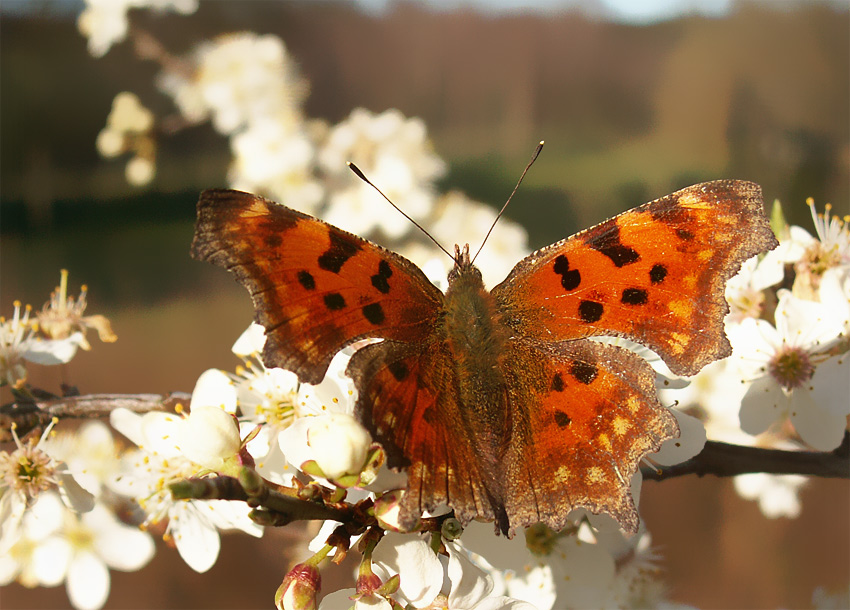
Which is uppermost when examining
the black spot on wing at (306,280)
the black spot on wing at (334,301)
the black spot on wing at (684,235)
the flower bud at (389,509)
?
the black spot on wing at (684,235)

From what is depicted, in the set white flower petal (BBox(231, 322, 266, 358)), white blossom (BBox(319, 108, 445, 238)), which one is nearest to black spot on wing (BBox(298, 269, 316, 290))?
white flower petal (BBox(231, 322, 266, 358))

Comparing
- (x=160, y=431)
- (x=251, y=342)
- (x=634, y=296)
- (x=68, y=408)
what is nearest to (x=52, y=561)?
(x=68, y=408)

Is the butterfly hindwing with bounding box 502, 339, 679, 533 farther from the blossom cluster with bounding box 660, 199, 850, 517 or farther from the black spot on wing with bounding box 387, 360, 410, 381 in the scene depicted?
the blossom cluster with bounding box 660, 199, 850, 517

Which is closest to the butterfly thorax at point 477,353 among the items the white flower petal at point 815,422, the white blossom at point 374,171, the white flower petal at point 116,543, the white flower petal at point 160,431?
the white flower petal at point 160,431

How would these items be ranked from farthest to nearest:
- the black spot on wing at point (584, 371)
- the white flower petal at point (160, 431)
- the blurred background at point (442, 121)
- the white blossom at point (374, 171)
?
1. the blurred background at point (442, 121)
2. the white blossom at point (374, 171)
3. the white flower petal at point (160, 431)
4. the black spot on wing at point (584, 371)

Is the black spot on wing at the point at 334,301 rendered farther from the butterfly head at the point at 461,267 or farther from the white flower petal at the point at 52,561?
the white flower petal at the point at 52,561

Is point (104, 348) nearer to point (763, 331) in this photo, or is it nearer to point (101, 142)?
point (101, 142)

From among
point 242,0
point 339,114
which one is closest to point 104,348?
point 339,114
